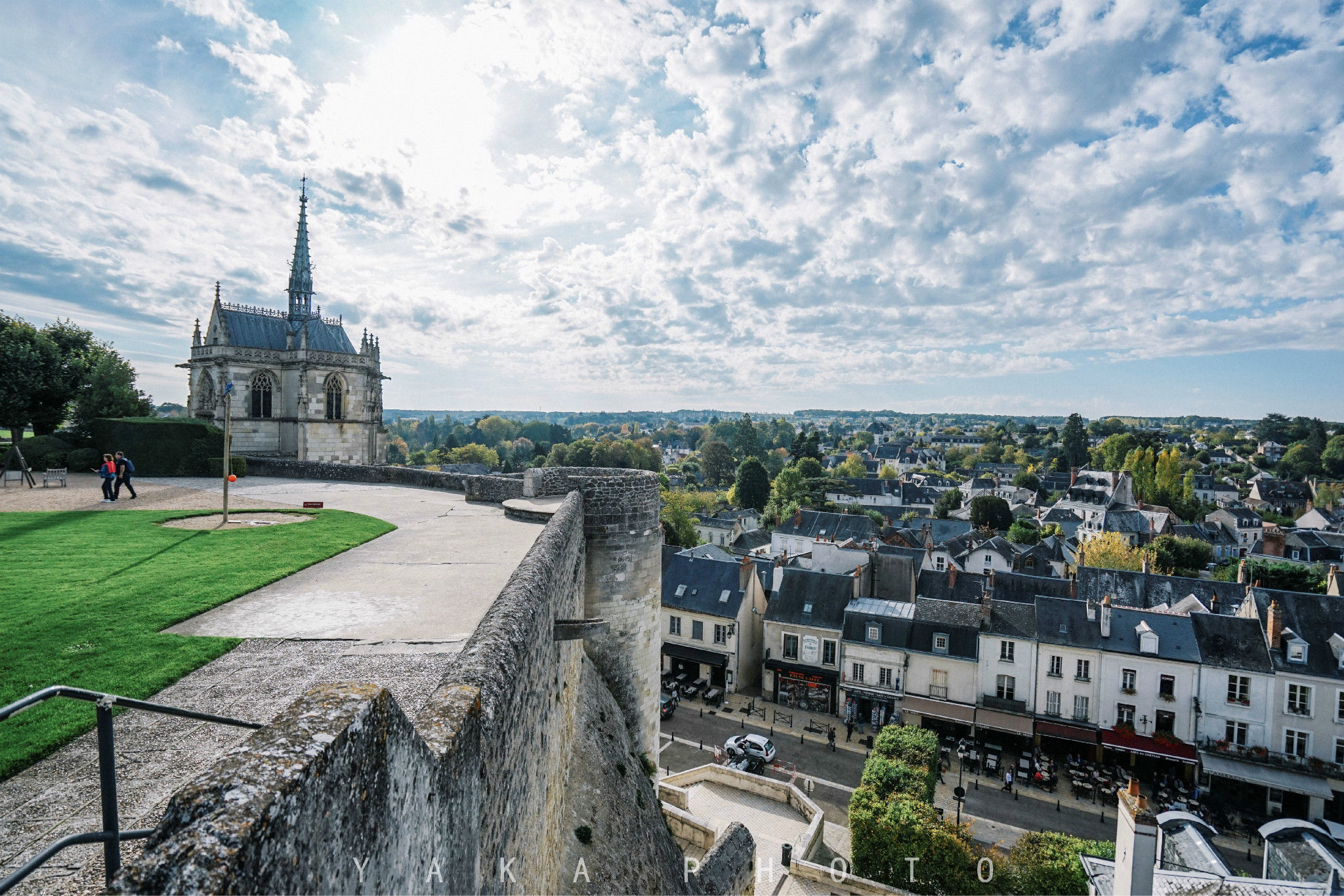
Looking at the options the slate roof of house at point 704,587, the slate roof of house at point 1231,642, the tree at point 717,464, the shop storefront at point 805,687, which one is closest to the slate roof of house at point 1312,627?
the slate roof of house at point 1231,642

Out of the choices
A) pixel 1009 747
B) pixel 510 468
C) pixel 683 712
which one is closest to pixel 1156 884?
pixel 1009 747

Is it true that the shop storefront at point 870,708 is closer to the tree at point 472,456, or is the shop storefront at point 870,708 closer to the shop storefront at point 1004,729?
the shop storefront at point 1004,729

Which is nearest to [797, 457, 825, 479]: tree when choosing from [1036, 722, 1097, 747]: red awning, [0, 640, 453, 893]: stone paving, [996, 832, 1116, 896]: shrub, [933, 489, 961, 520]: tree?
[933, 489, 961, 520]: tree

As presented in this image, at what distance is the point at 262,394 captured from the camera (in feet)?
→ 107

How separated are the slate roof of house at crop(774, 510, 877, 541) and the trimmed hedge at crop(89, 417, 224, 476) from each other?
3875 centimetres

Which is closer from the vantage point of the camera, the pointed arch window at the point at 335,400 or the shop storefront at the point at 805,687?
the shop storefront at the point at 805,687

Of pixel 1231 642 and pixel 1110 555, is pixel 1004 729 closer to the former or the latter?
pixel 1231 642

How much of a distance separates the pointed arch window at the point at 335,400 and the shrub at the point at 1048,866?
109ft

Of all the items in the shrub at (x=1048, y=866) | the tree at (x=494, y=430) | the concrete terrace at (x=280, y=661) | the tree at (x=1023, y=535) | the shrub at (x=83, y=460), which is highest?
the tree at (x=494, y=430)

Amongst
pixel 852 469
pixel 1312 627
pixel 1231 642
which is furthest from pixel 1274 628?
pixel 852 469

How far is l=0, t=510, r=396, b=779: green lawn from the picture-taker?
5.06m

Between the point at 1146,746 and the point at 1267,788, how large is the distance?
11.7 feet

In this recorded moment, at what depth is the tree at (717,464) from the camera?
10731 centimetres

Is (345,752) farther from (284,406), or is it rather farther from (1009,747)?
(284,406)
